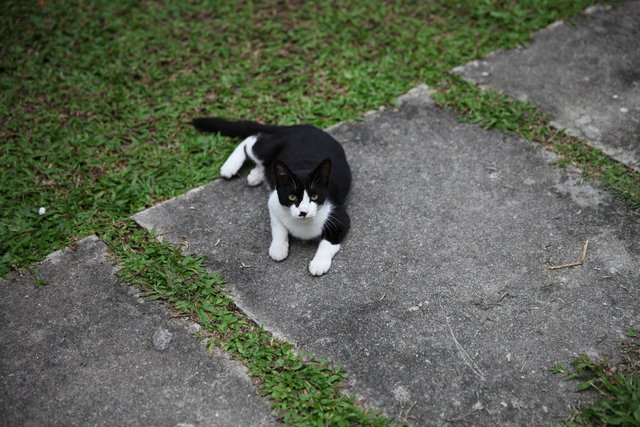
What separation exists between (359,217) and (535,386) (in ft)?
4.74

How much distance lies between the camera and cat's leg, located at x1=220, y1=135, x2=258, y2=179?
148 inches

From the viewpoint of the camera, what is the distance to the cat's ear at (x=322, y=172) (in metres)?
2.90

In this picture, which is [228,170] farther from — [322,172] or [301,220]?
[322,172]

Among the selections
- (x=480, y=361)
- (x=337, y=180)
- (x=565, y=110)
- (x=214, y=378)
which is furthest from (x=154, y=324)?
(x=565, y=110)

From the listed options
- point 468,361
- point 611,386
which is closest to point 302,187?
point 468,361

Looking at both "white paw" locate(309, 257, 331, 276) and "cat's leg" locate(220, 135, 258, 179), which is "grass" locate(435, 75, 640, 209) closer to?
"cat's leg" locate(220, 135, 258, 179)

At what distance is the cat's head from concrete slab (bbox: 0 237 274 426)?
87 centimetres

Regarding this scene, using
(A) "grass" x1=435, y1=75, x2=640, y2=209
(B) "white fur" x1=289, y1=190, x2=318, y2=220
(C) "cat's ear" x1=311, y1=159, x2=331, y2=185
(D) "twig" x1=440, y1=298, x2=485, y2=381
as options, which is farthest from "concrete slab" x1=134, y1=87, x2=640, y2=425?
(C) "cat's ear" x1=311, y1=159, x2=331, y2=185

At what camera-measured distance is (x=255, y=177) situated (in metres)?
3.72

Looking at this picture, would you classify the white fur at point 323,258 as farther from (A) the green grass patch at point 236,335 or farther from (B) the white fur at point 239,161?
(B) the white fur at point 239,161

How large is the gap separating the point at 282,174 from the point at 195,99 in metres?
2.05

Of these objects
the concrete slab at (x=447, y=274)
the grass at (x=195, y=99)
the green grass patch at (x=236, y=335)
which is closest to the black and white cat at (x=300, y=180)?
the concrete slab at (x=447, y=274)

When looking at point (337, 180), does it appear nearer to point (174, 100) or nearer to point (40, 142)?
point (174, 100)

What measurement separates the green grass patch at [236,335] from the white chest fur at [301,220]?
50 centimetres
